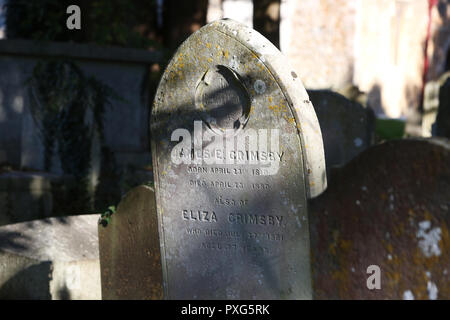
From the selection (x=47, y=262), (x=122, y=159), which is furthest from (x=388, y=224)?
(x=122, y=159)

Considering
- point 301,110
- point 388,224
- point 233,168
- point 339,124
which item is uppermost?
point 339,124

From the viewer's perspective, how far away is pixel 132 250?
12.7 ft

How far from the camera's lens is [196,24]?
9570 millimetres

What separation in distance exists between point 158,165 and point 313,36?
43.7 ft

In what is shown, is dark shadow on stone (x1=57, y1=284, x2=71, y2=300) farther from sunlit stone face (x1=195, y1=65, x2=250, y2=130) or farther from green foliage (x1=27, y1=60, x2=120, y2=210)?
green foliage (x1=27, y1=60, x2=120, y2=210)

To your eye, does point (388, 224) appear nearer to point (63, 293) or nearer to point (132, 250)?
point (132, 250)

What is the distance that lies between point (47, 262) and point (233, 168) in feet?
4.97

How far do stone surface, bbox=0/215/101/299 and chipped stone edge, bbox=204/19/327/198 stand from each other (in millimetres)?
1853

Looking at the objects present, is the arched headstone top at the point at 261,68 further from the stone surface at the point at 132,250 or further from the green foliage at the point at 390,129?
the green foliage at the point at 390,129

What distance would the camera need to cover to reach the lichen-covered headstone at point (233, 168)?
3.04m

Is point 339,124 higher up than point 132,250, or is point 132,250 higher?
point 339,124

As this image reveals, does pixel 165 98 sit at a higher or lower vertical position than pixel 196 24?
lower

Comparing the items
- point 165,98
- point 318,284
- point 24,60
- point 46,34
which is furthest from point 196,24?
point 318,284
